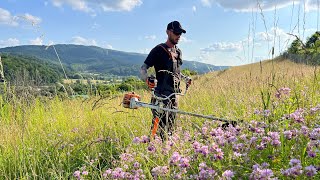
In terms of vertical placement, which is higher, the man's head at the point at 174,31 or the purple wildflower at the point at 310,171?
the man's head at the point at 174,31

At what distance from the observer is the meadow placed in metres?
2.11

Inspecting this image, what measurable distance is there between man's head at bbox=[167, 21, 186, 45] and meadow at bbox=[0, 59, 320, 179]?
1271mm

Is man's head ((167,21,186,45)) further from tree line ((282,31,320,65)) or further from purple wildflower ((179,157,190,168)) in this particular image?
purple wildflower ((179,157,190,168))

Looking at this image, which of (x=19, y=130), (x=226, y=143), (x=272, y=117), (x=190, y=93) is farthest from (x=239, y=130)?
(x=190, y=93)

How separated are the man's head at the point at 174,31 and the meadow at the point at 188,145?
4.17 feet

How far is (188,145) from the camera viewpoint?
302cm

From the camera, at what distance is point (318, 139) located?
204 cm

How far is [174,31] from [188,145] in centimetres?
233

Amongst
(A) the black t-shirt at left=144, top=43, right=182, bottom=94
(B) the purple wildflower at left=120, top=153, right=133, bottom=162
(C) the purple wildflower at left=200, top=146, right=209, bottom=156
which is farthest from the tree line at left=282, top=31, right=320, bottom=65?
(B) the purple wildflower at left=120, top=153, right=133, bottom=162

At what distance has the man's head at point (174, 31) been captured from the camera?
4.89 metres

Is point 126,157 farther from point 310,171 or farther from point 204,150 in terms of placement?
point 310,171

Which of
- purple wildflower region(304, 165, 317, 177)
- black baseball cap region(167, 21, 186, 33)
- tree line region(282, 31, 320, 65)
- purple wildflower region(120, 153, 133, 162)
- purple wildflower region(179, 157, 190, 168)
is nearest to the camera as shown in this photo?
purple wildflower region(304, 165, 317, 177)

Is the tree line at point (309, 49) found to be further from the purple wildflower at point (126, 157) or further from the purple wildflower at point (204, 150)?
the purple wildflower at point (126, 157)

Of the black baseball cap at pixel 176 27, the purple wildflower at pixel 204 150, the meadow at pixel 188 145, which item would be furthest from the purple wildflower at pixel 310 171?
the black baseball cap at pixel 176 27
